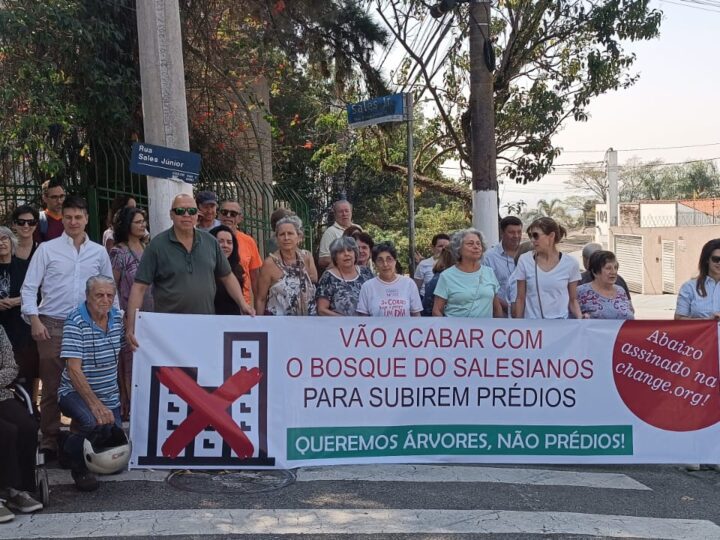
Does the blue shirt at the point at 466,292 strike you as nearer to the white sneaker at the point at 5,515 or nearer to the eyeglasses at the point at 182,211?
the eyeglasses at the point at 182,211

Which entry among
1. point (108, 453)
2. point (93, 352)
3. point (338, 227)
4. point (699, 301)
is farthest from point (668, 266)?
point (108, 453)

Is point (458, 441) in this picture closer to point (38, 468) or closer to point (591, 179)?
point (38, 468)

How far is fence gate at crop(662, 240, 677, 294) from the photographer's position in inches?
1529

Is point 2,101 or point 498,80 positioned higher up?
point 498,80

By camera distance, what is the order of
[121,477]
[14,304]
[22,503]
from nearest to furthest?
[22,503]
[121,477]
[14,304]

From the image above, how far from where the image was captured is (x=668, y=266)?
129ft

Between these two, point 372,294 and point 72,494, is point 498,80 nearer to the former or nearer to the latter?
point 372,294

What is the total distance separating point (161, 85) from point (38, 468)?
376 centimetres

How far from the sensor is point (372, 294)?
269 inches

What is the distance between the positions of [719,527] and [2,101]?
24.9 ft

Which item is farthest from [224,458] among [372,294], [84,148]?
[84,148]

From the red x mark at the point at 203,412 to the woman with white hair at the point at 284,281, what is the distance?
979 millimetres

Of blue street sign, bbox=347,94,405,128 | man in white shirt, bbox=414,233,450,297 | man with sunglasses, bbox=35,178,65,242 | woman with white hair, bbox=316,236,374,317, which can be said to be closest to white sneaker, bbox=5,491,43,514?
woman with white hair, bbox=316,236,374,317

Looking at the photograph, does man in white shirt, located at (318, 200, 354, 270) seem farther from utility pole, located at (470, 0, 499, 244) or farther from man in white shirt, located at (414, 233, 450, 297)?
utility pole, located at (470, 0, 499, 244)
